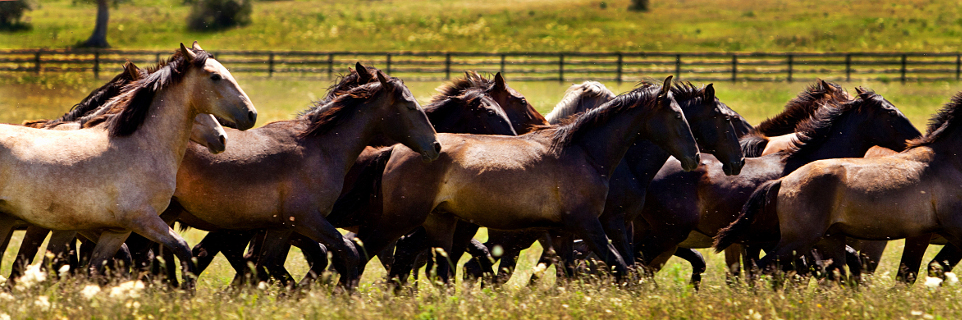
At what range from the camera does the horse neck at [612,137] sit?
710cm

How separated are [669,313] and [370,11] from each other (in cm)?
4696

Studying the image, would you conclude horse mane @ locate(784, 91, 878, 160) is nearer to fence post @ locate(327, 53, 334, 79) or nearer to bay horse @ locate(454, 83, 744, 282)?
bay horse @ locate(454, 83, 744, 282)

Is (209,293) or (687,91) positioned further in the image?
(687,91)

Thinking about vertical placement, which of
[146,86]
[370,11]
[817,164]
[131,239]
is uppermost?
[146,86]

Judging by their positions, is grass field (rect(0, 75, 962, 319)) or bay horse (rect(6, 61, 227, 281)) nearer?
grass field (rect(0, 75, 962, 319))

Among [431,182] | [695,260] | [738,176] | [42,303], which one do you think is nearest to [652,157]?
[738,176]

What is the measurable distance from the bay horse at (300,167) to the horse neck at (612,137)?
4.14 feet

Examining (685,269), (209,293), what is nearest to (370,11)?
(685,269)

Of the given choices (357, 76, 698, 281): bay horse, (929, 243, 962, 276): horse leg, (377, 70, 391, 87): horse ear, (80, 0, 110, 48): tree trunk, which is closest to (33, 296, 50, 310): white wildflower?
(357, 76, 698, 281): bay horse

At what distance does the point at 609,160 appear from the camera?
7125 mm

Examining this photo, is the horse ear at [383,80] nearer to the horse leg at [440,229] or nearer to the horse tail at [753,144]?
the horse leg at [440,229]

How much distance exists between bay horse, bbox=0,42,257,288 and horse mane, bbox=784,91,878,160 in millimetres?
4764

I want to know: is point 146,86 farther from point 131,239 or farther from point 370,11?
point 370,11

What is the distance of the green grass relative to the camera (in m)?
40.8
